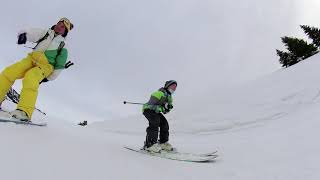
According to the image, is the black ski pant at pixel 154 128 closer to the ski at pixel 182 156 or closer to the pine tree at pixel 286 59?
the ski at pixel 182 156

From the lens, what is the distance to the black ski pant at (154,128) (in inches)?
357

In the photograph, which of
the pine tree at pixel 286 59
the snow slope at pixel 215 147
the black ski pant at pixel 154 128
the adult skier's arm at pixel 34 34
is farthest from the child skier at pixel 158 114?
the pine tree at pixel 286 59

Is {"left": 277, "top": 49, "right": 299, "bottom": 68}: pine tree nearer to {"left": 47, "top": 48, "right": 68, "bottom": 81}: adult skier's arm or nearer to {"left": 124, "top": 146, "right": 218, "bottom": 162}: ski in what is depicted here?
{"left": 124, "top": 146, "right": 218, "bottom": 162}: ski

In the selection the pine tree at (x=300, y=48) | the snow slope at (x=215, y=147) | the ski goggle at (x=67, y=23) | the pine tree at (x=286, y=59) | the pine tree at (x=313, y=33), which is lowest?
the snow slope at (x=215, y=147)

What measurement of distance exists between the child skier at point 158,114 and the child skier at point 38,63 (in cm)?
202

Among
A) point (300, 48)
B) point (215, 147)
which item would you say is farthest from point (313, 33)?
point (215, 147)

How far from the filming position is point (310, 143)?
8.56 meters

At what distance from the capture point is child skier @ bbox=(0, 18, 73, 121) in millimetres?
7707

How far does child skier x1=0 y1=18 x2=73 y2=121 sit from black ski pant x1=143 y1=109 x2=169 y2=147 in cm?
206

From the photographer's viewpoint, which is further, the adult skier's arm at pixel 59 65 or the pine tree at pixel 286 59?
the pine tree at pixel 286 59

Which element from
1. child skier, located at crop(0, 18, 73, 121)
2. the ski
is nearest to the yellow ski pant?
child skier, located at crop(0, 18, 73, 121)

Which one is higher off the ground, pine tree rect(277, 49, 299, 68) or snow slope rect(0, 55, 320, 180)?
pine tree rect(277, 49, 299, 68)

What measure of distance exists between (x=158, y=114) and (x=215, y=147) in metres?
2.02

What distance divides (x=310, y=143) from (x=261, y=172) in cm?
201
